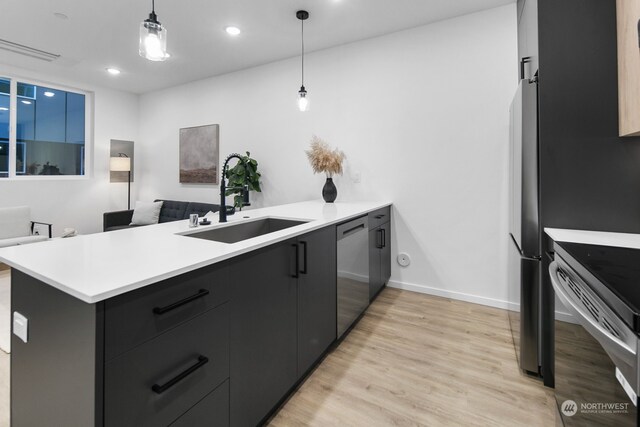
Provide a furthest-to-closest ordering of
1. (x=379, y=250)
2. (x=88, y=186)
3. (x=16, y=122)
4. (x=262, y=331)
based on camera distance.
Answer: (x=88, y=186)
(x=16, y=122)
(x=379, y=250)
(x=262, y=331)

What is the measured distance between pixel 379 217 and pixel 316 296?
134 centimetres

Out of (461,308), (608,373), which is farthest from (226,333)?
(461,308)

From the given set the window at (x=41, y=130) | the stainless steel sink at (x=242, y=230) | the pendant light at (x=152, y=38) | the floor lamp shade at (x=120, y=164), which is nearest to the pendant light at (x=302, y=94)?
the stainless steel sink at (x=242, y=230)

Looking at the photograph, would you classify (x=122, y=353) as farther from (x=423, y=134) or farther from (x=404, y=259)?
(x=423, y=134)

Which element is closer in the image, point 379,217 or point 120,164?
point 379,217

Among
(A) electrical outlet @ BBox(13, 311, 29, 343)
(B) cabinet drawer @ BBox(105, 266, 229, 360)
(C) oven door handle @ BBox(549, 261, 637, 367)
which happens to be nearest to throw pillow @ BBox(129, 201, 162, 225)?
(A) electrical outlet @ BBox(13, 311, 29, 343)

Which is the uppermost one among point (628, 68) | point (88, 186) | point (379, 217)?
point (628, 68)

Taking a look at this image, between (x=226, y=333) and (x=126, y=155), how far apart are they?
5.53 meters

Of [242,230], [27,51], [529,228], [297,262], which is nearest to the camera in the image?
[297,262]

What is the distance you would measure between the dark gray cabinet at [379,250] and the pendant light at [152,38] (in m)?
1.90

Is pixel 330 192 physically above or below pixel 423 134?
below

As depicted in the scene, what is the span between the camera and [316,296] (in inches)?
72.4

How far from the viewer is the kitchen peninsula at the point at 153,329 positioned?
847mm

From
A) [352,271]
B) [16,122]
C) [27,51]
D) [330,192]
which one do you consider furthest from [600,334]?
[16,122]
